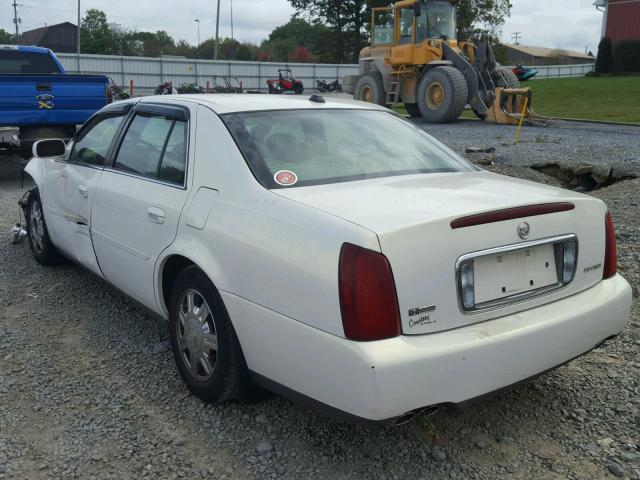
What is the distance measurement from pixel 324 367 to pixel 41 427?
150 cm

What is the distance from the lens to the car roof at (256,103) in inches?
133

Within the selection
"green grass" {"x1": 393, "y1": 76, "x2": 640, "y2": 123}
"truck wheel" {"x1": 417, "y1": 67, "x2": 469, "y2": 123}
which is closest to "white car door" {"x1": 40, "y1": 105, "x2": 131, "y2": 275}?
"truck wheel" {"x1": 417, "y1": 67, "x2": 469, "y2": 123}

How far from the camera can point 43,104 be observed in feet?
29.3

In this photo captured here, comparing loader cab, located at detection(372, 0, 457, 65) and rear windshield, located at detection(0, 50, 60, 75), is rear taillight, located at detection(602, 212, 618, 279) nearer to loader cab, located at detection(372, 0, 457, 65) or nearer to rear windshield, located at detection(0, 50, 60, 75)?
rear windshield, located at detection(0, 50, 60, 75)

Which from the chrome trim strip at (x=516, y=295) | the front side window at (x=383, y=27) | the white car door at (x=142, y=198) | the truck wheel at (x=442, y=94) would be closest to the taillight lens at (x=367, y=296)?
the chrome trim strip at (x=516, y=295)

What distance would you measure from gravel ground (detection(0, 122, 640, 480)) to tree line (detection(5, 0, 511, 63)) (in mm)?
15922

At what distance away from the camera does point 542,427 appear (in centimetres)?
293

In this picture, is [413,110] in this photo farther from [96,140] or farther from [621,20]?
[621,20]

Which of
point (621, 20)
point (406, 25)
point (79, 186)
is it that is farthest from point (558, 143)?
point (621, 20)

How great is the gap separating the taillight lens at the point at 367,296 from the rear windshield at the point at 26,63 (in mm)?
10550

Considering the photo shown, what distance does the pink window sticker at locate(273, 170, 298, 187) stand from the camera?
288 cm

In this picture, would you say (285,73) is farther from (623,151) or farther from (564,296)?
(564,296)

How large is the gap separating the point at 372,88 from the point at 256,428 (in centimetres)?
1583

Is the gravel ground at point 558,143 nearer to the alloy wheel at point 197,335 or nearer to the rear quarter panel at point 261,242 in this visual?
the rear quarter panel at point 261,242
